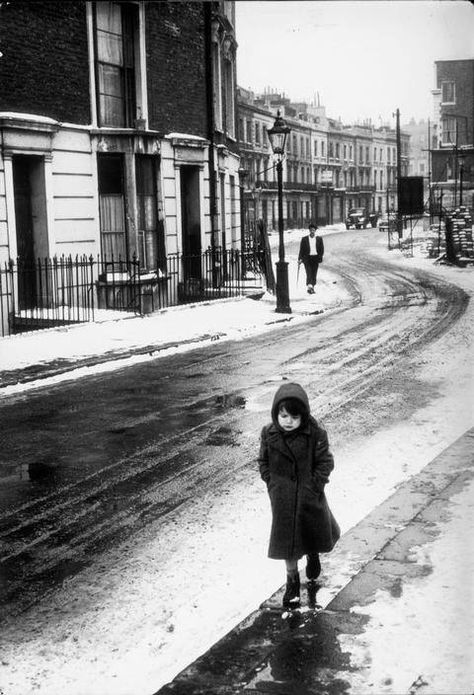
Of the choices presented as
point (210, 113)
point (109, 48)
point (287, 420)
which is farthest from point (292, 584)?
point (210, 113)

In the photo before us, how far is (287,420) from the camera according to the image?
4.72 metres

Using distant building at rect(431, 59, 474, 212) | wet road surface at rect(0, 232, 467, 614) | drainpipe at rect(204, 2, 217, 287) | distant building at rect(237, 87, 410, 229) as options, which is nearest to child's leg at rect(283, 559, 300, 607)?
wet road surface at rect(0, 232, 467, 614)

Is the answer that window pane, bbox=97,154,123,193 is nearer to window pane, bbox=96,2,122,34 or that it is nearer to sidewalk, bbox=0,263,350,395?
window pane, bbox=96,2,122,34

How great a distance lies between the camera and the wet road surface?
614 cm

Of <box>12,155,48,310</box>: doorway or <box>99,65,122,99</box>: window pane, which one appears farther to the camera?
<box>99,65,122,99</box>: window pane

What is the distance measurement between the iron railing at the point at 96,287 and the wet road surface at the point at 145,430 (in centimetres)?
376

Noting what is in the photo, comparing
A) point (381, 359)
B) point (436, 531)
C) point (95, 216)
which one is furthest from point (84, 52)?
point (436, 531)

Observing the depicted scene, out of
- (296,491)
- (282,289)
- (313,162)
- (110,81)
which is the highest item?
(313,162)

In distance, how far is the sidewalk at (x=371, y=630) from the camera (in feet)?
13.2

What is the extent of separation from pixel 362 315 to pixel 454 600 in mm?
14492

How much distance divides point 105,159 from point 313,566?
15596 millimetres

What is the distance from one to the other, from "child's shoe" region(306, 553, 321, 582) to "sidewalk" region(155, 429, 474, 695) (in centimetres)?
10

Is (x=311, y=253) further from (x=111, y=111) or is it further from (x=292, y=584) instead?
(x=292, y=584)

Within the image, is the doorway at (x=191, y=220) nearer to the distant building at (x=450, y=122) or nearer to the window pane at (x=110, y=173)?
the window pane at (x=110, y=173)
